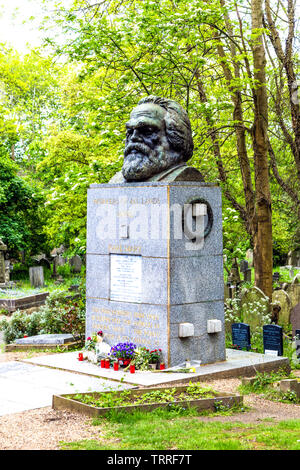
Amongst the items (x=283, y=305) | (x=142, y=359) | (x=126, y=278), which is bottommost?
(x=142, y=359)

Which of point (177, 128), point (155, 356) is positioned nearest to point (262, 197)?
point (177, 128)

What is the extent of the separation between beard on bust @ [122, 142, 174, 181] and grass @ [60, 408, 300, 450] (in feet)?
14.9

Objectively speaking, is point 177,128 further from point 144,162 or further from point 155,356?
point 155,356

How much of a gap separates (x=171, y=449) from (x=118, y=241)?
18.1 feet

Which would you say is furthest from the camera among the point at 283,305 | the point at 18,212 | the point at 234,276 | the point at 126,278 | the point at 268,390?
the point at 18,212

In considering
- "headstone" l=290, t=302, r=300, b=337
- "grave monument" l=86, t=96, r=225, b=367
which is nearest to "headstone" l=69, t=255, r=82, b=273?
"headstone" l=290, t=302, r=300, b=337

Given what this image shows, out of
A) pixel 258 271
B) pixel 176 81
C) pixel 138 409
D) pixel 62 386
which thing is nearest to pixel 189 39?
pixel 176 81

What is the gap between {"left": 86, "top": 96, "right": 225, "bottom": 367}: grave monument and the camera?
10.3 metres

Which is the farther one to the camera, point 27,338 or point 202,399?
point 27,338

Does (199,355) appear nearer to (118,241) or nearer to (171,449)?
(118,241)

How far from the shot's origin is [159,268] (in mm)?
10312

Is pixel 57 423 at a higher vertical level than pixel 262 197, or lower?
lower

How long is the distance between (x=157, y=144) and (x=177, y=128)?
1.41 ft

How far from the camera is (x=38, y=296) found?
20547mm
